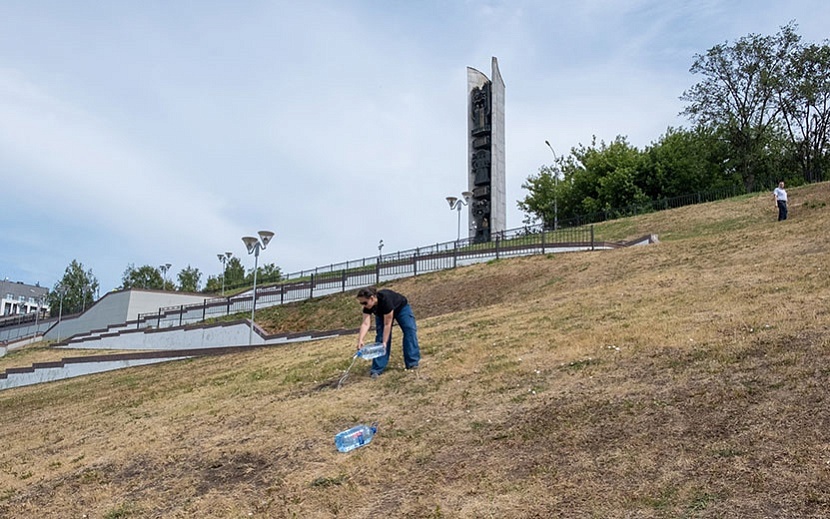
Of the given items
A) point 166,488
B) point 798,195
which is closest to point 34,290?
point 798,195

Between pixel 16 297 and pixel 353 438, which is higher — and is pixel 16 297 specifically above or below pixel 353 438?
below

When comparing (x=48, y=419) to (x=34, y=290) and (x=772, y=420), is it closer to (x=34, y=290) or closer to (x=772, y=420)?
(x=772, y=420)

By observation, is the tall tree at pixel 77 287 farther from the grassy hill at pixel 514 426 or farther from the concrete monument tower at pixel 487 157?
the grassy hill at pixel 514 426

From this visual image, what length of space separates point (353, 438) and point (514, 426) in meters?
1.63

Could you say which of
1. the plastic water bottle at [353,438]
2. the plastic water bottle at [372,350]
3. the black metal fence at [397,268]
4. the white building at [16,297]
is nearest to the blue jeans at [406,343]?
the plastic water bottle at [372,350]

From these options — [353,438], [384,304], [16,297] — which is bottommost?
[16,297]

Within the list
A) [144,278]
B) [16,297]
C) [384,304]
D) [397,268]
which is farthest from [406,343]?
[16,297]

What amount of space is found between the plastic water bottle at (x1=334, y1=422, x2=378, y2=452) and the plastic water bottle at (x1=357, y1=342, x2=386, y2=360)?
81.9 inches

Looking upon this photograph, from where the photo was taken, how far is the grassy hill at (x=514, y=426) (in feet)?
17.0

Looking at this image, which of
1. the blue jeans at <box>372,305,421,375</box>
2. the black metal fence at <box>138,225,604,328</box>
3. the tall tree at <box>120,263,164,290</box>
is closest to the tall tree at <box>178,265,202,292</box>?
the tall tree at <box>120,263,164,290</box>

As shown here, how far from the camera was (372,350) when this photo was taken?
30.7ft

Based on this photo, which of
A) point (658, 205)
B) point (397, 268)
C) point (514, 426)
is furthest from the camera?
point (658, 205)

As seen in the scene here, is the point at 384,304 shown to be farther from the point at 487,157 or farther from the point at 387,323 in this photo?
the point at 487,157

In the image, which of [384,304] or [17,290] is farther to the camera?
[17,290]
